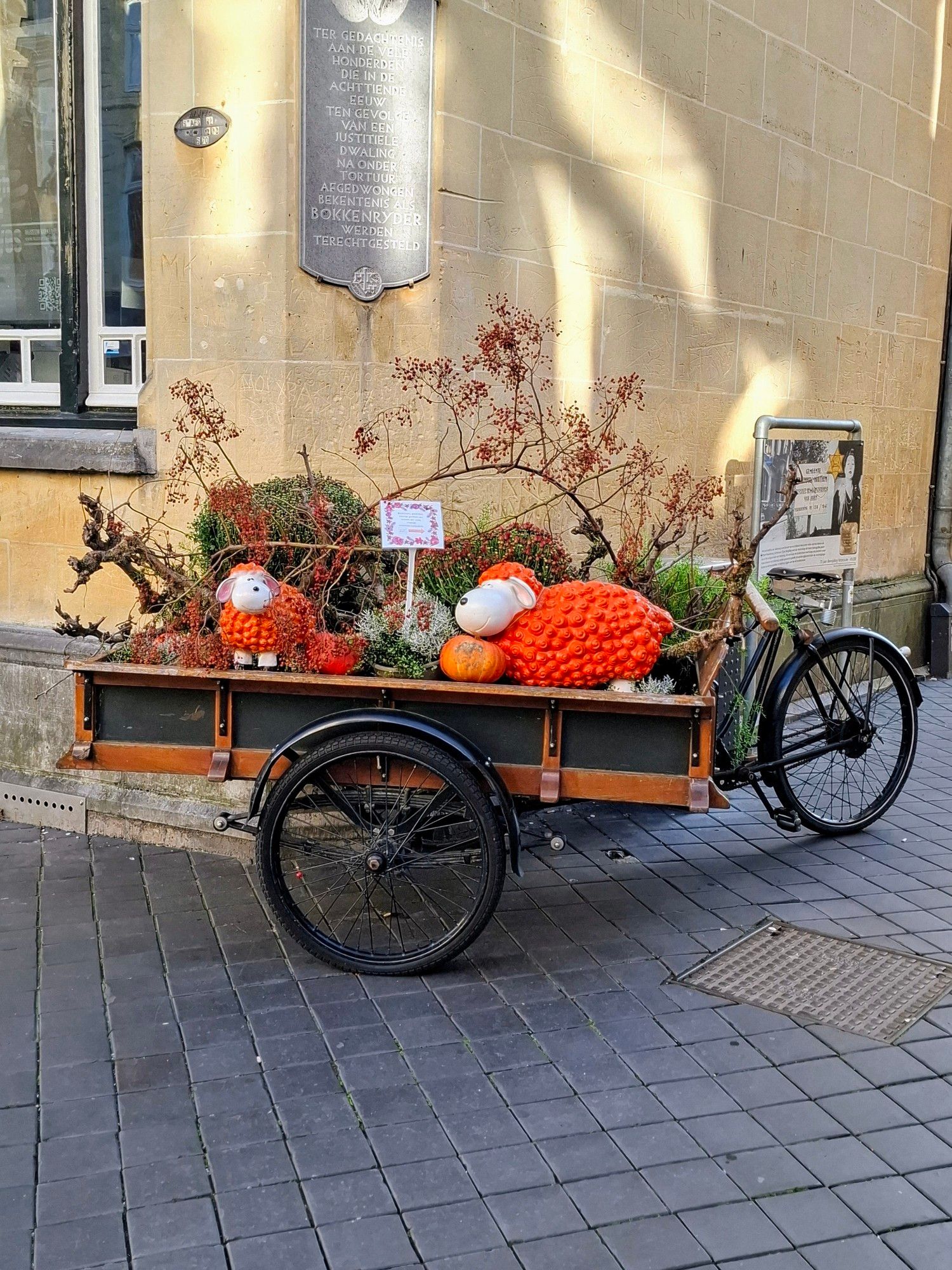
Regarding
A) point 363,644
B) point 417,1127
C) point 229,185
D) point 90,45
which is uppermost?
point 90,45

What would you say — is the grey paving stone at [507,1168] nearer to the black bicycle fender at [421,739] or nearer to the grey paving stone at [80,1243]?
the grey paving stone at [80,1243]

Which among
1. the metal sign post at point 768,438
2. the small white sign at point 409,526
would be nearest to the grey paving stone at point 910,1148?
the small white sign at point 409,526

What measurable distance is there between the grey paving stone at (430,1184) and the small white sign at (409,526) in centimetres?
194

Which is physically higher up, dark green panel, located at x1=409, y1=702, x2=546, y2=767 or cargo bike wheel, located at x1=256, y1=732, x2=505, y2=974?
dark green panel, located at x1=409, y1=702, x2=546, y2=767

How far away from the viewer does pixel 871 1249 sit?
2.82 m

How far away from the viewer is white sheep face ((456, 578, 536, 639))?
13.5 feet

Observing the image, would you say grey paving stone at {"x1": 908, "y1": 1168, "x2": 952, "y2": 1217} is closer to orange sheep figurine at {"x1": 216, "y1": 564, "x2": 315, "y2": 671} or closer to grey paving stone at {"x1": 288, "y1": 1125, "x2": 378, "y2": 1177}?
grey paving stone at {"x1": 288, "y1": 1125, "x2": 378, "y2": 1177}

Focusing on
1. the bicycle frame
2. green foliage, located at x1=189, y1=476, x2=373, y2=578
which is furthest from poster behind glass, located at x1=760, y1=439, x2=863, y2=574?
green foliage, located at x1=189, y1=476, x2=373, y2=578

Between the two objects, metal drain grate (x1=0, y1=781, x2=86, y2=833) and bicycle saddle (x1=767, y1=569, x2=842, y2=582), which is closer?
metal drain grate (x1=0, y1=781, x2=86, y2=833)

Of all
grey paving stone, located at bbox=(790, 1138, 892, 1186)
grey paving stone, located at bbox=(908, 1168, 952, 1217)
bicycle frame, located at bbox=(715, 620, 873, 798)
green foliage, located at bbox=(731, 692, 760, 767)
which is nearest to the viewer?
grey paving stone, located at bbox=(908, 1168, 952, 1217)

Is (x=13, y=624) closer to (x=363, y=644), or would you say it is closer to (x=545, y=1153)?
(x=363, y=644)

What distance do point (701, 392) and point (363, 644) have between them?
3.54m

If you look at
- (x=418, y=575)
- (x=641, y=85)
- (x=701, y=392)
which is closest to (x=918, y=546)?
(x=701, y=392)

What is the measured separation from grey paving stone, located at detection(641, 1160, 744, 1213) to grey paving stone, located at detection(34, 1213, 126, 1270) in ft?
4.08
